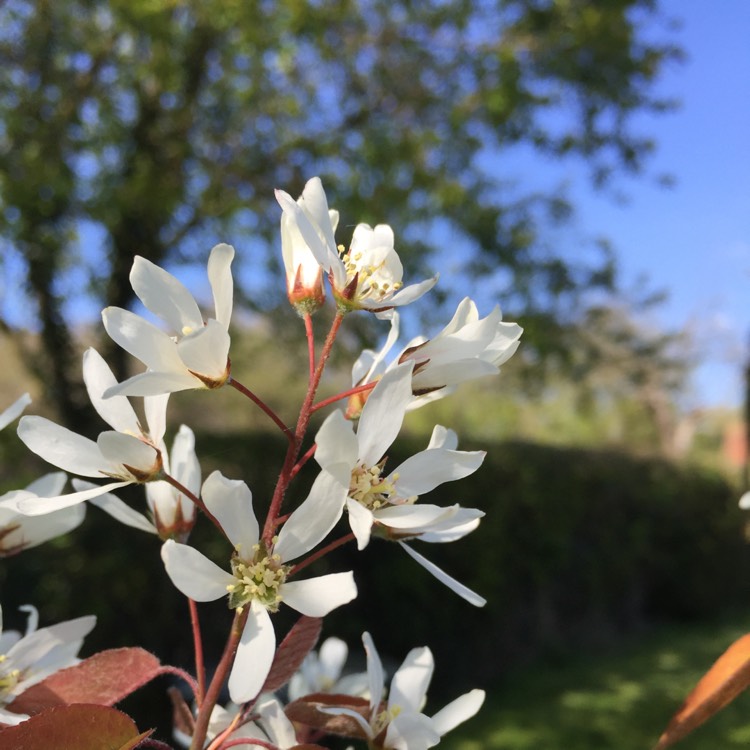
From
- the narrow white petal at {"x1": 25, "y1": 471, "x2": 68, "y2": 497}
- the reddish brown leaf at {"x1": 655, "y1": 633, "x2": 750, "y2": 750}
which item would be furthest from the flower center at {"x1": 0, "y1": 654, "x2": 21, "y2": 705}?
the reddish brown leaf at {"x1": 655, "y1": 633, "x2": 750, "y2": 750}

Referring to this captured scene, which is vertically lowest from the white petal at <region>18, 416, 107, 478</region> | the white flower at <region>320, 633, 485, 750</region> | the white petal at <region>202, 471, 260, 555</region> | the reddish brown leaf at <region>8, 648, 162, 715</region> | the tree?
the reddish brown leaf at <region>8, 648, 162, 715</region>

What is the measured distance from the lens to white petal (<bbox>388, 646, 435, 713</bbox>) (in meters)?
0.68

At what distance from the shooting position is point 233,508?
21.8 inches

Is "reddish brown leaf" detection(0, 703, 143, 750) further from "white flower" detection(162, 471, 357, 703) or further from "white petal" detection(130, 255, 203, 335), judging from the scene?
"white petal" detection(130, 255, 203, 335)

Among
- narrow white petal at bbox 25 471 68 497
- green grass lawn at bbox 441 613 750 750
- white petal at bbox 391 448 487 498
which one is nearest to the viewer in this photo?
white petal at bbox 391 448 487 498

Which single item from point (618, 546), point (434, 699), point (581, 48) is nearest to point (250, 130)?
point (581, 48)

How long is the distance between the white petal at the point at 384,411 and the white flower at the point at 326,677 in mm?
396

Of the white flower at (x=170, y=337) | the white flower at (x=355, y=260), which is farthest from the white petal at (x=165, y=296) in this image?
the white flower at (x=355, y=260)

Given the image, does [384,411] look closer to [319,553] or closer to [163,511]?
[319,553]

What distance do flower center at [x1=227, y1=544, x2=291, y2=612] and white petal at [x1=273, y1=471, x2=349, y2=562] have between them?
0.01 meters

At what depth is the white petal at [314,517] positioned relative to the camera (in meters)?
0.53

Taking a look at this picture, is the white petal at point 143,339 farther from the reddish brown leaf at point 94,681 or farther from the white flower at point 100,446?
the reddish brown leaf at point 94,681

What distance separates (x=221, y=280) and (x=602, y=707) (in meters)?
4.79

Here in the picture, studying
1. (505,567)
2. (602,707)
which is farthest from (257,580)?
(505,567)
